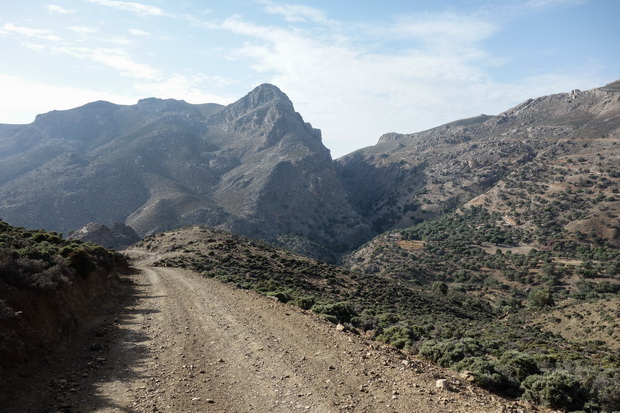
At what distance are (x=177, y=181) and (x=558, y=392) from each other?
14021 centimetres

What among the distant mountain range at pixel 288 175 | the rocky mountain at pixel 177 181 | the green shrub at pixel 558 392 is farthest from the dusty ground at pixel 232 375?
the rocky mountain at pixel 177 181

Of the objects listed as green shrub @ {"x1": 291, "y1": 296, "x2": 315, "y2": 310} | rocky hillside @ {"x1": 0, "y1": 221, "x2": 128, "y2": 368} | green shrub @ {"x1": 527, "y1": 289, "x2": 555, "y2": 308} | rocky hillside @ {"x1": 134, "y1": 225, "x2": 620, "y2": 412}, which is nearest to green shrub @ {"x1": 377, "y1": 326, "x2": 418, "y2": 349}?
rocky hillside @ {"x1": 134, "y1": 225, "x2": 620, "y2": 412}

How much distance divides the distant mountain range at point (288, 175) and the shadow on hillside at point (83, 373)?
92.0 m

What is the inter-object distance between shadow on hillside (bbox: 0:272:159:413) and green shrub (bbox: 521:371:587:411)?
870 centimetres

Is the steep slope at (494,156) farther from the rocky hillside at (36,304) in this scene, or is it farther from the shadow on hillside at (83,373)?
the rocky hillside at (36,304)

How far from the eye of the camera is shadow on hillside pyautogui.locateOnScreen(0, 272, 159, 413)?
709cm

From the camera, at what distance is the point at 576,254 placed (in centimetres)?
7338

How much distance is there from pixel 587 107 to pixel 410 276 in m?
107

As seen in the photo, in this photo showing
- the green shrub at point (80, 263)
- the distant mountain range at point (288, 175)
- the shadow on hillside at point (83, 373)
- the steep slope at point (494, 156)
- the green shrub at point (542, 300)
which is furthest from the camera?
the distant mountain range at point (288, 175)

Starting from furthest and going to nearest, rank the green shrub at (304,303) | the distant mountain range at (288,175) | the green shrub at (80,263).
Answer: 1. the distant mountain range at (288,175)
2. the green shrub at (304,303)
3. the green shrub at (80,263)

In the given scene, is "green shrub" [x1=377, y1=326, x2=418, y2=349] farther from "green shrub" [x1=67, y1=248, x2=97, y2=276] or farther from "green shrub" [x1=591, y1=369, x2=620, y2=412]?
"green shrub" [x1=67, y1=248, x2=97, y2=276]

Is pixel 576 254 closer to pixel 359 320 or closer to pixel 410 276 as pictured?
pixel 410 276

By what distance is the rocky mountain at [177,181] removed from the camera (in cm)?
11088

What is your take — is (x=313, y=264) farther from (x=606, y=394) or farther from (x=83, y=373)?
(x=606, y=394)
